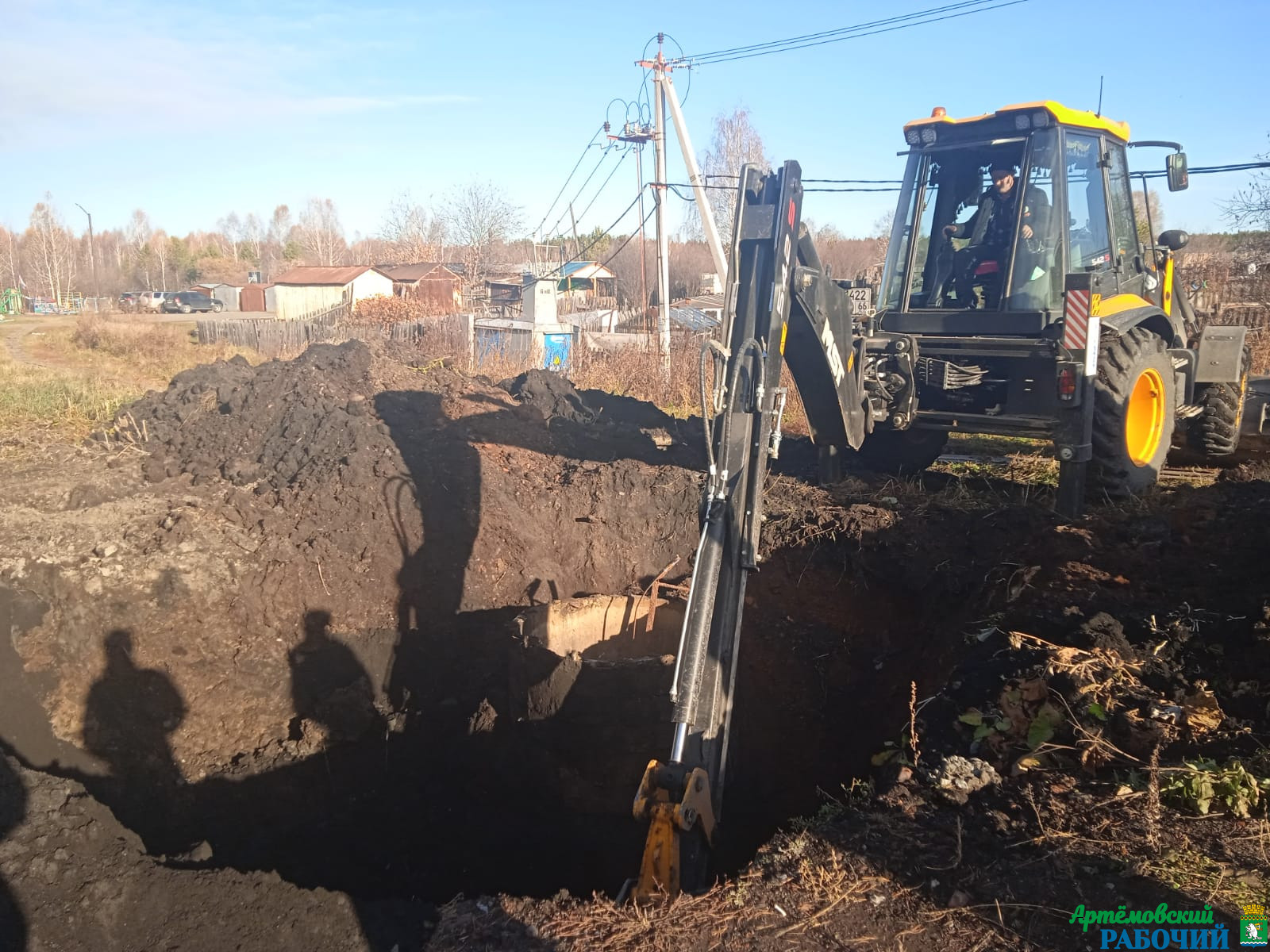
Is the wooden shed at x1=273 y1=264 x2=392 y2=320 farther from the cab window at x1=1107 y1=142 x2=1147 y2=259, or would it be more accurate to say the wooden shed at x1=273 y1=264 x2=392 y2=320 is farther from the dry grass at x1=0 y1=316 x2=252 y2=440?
the cab window at x1=1107 y1=142 x2=1147 y2=259

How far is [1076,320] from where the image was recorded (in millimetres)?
6012

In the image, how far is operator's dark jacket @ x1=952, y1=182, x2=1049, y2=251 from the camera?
6.45 metres

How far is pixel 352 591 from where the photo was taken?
22.9 feet

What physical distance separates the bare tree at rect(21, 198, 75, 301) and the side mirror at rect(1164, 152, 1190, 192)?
2739 inches

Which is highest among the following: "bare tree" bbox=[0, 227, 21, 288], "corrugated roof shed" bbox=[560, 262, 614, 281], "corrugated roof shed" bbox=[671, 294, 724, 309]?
"bare tree" bbox=[0, 227, 21, 288]

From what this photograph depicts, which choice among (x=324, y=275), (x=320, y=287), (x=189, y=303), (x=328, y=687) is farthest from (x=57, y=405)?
(x=189, y=303)

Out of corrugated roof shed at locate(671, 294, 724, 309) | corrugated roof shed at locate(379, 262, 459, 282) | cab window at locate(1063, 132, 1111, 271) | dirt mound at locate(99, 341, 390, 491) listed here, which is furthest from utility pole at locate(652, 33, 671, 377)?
corrugated roof shed at locate(379, 262, 459, 282)

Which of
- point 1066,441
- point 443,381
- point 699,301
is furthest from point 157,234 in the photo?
point 1066,441

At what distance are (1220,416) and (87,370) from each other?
788 inches

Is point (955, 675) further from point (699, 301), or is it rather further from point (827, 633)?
point (699, 301)

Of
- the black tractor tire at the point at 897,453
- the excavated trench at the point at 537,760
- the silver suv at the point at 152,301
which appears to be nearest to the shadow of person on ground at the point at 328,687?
the excavated trench at the point at 537,760

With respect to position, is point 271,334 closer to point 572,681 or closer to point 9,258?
point 572,681

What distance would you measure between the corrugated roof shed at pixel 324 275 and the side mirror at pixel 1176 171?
38.3m

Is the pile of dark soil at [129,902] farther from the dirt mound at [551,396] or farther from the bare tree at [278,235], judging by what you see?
the bare tree at [278,235]
